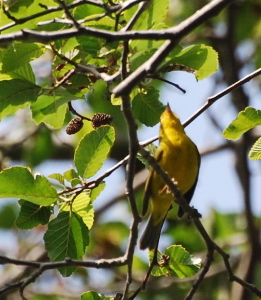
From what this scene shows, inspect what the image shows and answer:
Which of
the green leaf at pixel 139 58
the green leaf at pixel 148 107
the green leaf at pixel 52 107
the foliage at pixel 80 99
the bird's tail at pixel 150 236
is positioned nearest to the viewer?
the green leaf at pixel 139 58

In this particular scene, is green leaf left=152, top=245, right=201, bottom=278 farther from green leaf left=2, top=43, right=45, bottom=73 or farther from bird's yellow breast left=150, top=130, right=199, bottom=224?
green leaf left=2, top=43, right=45, bottom=73

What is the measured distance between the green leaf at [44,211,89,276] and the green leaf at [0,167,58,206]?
146 millimetres

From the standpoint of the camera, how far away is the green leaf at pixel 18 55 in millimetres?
3443

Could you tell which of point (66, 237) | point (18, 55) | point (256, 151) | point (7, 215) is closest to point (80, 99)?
point (18, 55)

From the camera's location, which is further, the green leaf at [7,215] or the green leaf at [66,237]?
the green leaf at [7,215]

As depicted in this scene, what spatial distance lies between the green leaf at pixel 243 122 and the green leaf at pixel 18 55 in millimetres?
960

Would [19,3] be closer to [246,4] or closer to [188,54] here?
[188,54]

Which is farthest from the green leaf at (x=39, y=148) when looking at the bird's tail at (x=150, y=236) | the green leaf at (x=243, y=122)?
the green leaf at (x=243, y=122)

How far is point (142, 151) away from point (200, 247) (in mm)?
6037

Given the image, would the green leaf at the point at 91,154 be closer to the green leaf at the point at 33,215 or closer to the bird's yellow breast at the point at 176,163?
the green leaf at the point at 33,215

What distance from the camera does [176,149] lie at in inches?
178

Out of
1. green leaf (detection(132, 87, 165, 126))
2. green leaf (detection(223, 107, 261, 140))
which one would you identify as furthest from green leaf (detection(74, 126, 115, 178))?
green leaf (detection(223, 107, 261, 140))

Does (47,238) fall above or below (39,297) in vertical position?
above

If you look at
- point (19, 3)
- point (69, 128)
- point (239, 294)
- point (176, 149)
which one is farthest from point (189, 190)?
point (239, 294)
